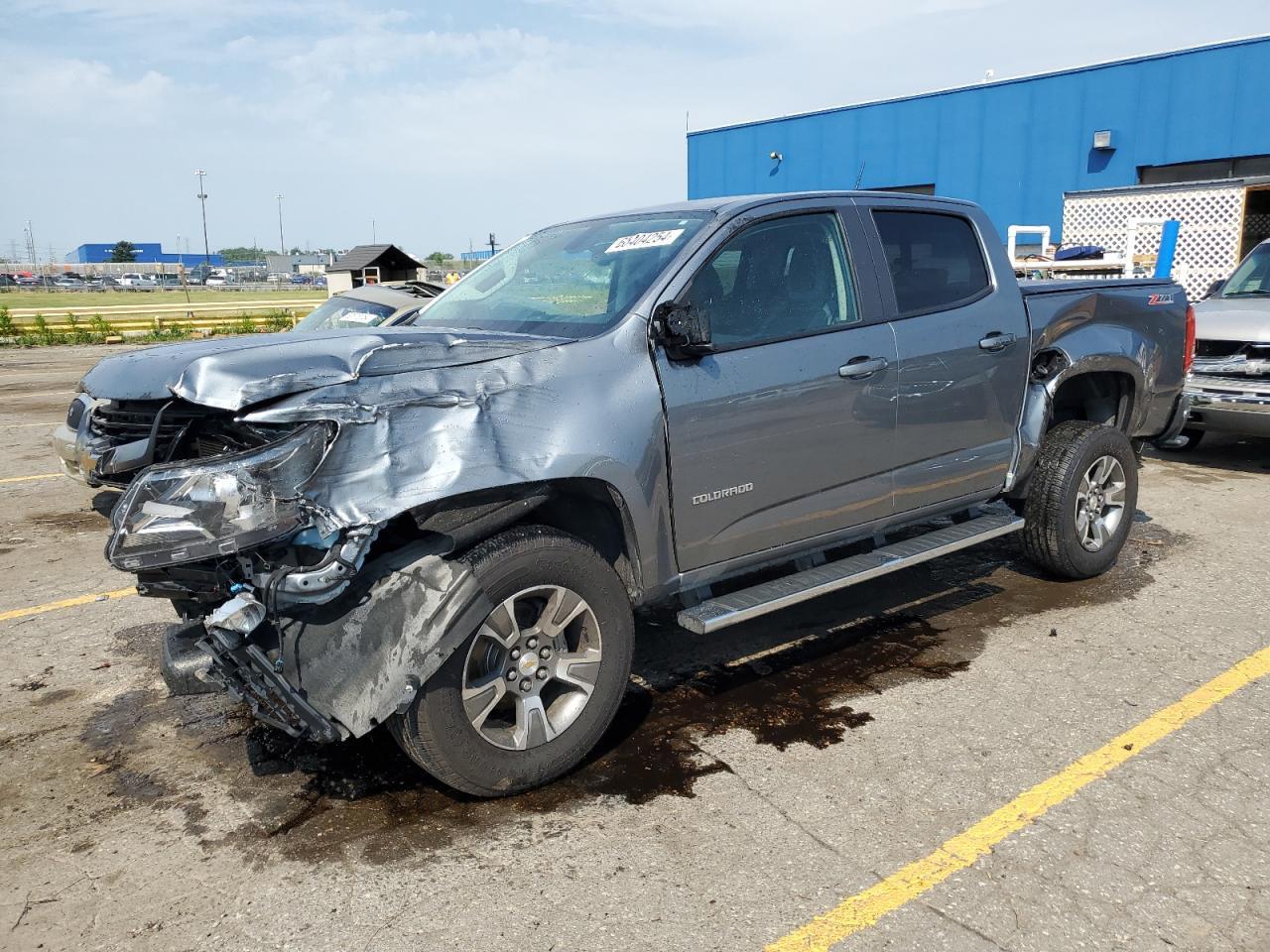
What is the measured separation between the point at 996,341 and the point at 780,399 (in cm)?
157

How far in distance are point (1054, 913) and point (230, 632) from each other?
247 cm

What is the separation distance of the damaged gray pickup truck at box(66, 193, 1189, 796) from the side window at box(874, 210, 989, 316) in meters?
0.02

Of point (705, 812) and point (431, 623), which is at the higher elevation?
point (431, 623)

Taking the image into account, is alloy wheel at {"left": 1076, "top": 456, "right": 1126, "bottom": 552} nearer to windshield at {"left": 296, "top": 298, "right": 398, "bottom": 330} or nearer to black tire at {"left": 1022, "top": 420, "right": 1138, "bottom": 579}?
black tire at {"left": 1022, "top": 420, "right": 1138, "bottom": 579}

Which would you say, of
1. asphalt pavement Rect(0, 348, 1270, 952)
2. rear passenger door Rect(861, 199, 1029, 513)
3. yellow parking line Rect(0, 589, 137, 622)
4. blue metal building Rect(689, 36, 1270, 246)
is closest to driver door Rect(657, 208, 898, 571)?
rear passenger door Rect(861, 199, 1029, 513)

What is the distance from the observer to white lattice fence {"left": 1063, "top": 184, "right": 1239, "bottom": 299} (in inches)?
591

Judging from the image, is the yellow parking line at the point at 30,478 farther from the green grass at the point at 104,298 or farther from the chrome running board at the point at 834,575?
the green grass at the point at 104,298

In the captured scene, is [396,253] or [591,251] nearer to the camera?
[591,251]

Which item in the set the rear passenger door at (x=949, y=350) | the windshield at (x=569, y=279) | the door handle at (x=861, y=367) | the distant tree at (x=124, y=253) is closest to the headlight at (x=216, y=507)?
the windshield at (x=569, y=279)

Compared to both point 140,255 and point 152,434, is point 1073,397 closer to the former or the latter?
point 152,434

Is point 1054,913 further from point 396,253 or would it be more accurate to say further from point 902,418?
point 396,253

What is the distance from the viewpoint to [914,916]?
2.84 metres

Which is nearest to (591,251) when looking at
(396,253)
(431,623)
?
(431,623)

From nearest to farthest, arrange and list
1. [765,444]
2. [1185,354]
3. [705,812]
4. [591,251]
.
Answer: [705,812]
[765,444]
[591,251]
[1185,354]
